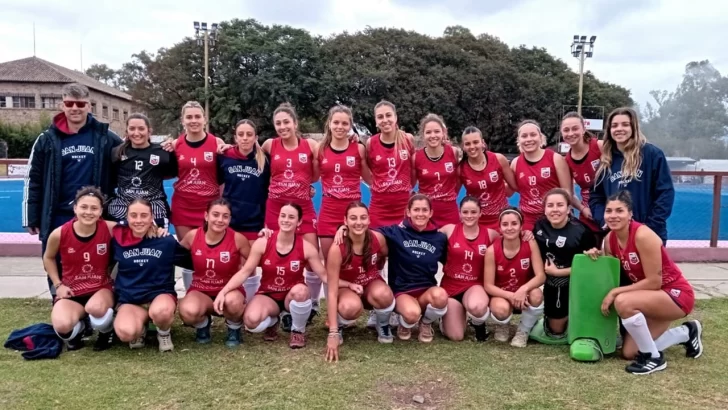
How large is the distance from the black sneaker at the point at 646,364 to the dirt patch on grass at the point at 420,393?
1.23 meters

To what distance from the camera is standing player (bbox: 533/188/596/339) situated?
167 inches

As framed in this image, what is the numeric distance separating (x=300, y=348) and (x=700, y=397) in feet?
8.42

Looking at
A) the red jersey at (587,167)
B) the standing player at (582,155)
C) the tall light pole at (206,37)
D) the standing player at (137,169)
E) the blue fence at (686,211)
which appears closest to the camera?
the standing player at (137,169)

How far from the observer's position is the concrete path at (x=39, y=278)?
573 cm

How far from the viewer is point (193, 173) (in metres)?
4.75

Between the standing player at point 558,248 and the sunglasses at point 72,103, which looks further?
the sunglasses at point 72,103

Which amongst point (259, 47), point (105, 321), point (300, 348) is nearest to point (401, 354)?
point (300, 348)

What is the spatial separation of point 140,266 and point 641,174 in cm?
378

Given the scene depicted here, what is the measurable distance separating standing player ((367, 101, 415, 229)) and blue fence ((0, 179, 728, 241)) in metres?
5.54

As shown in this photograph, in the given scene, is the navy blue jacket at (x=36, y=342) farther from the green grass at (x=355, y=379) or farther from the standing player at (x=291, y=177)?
the standing player at (x=291, y=177)

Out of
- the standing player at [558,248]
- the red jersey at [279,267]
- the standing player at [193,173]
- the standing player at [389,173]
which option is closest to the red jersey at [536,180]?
the standing player at [558,248]

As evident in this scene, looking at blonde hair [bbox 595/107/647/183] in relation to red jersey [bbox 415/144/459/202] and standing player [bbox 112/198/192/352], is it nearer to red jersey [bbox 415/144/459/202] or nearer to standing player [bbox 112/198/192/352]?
red jersey [bbox 415/144/459/202]

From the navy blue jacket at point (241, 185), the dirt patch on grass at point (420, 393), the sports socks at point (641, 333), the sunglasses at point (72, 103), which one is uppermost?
the sunglasses at point (72, 103)

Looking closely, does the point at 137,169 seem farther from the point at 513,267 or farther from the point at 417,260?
the point at 513,267
